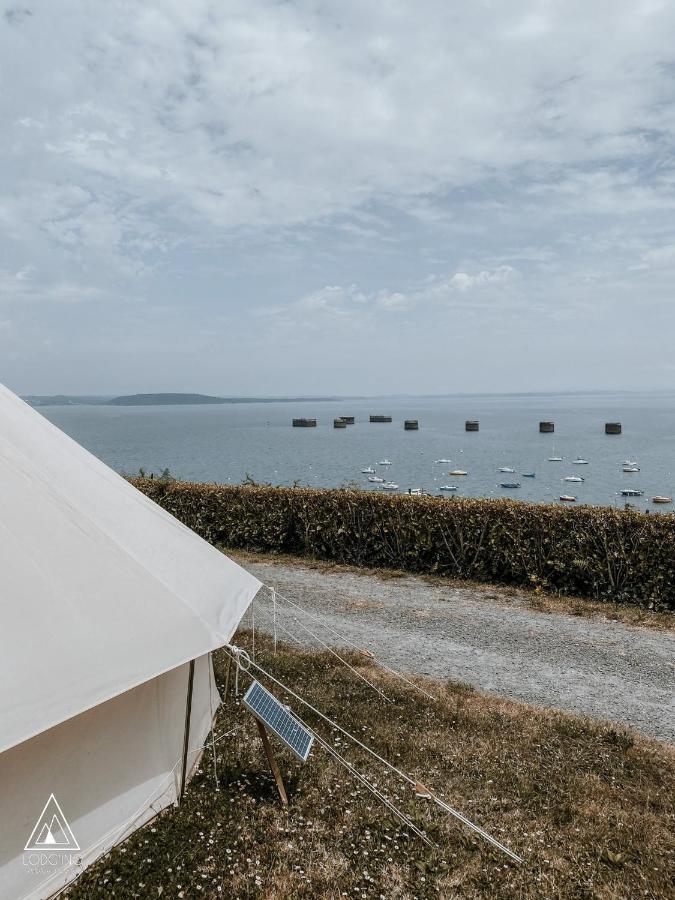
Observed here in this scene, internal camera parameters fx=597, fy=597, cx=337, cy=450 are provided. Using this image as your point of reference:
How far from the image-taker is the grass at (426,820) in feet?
10.2

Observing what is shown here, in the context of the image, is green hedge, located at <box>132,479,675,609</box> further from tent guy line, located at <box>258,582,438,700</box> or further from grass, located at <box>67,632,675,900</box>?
grass, located at <box>67,632,675,900</box>

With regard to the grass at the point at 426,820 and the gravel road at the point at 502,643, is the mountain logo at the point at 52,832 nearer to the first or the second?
the grass at the point at 426,820

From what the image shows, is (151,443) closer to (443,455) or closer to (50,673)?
(443,455)

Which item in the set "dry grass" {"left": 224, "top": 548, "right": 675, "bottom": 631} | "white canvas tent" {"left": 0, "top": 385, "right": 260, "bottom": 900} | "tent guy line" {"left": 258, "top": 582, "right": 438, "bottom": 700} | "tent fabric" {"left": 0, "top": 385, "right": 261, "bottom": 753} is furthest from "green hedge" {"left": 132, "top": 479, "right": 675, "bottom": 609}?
"white canvas tent" {"left": 0, "top": 385, "right": 260, "bottom": 900}

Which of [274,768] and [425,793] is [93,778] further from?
[425,793]

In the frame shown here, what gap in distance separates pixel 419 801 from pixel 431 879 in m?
0.63

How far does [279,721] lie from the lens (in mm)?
3627

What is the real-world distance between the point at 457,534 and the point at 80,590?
21.9ft

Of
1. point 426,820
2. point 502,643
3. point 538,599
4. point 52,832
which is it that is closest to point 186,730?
point 52,832

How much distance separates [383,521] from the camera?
31.7ft

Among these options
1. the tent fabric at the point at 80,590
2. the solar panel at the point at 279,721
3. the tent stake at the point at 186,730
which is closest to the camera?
the tent fabric at the point at 80,590

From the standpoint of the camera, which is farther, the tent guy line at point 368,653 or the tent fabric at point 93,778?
the tent guy line at point 368,653

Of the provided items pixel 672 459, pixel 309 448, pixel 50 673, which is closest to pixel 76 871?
pixel 50 673

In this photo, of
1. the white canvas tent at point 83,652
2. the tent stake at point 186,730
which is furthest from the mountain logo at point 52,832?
the tent stake at point 186,730
